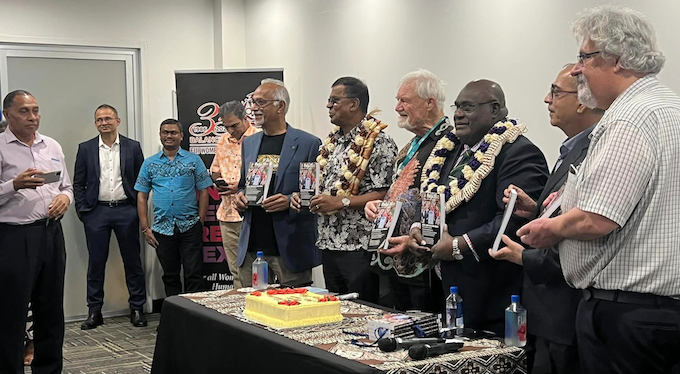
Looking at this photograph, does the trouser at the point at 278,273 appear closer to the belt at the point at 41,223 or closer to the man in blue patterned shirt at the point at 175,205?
the belt at the point at 41,223

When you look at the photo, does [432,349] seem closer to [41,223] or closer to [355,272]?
[355,272]

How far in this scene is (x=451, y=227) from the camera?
3.21 meters

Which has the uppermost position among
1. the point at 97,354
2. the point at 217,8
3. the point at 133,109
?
the point at 217,8

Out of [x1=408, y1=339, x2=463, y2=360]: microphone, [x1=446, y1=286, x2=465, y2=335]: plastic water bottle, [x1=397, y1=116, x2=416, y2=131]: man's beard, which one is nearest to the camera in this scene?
[x1=408, y1=339, x2=463, y2=360]: microphone

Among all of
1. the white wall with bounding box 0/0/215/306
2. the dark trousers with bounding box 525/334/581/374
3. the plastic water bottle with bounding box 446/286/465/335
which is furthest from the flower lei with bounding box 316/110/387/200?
the white wall with bounding box 0/0/215/306

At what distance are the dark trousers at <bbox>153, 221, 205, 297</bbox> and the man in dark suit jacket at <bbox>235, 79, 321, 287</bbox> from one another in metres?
1.99

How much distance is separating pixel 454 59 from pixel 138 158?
3.13 metres

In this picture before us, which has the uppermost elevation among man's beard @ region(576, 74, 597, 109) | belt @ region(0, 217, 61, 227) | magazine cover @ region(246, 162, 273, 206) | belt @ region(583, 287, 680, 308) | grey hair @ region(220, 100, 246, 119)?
grey hair @ region(220, 100, 246, 119)

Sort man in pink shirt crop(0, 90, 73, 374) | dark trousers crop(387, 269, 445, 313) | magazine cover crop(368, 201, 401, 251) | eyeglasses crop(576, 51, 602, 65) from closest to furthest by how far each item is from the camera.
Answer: eyeglasses crop(576, 51, 602, 65) → magazine cover crop(368, 201, 401, 251) → dark trousers crop(387, 269, 445, 313) → man in pink shirt crop(0, 90, 73, 374)

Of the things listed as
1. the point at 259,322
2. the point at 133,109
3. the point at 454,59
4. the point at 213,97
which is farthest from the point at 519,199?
the point at 133,109

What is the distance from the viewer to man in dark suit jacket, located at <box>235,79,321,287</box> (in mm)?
4570

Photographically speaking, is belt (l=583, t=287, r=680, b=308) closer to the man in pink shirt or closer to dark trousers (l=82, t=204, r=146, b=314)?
the man in pink shirt

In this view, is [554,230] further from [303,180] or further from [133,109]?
[133,109]

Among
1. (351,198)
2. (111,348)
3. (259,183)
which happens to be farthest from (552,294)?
(111,348)
